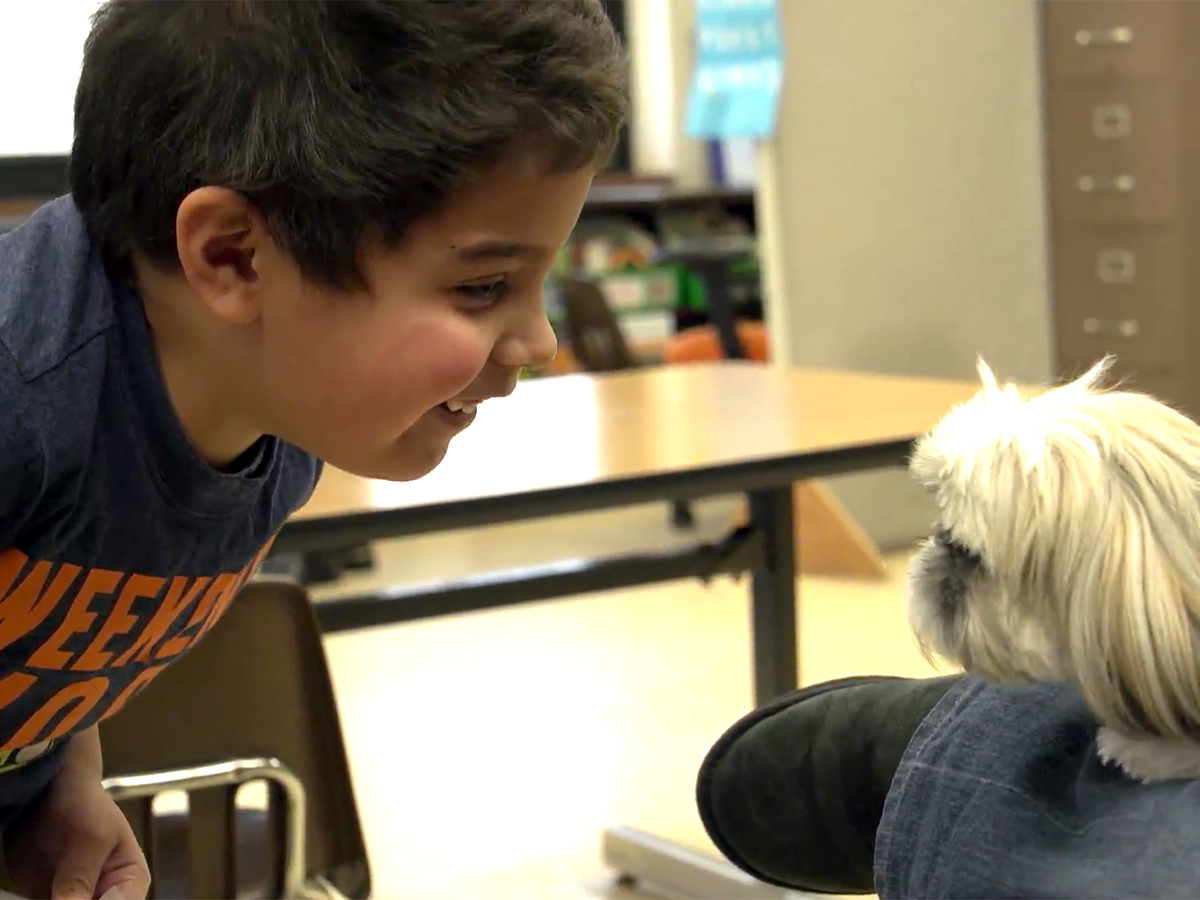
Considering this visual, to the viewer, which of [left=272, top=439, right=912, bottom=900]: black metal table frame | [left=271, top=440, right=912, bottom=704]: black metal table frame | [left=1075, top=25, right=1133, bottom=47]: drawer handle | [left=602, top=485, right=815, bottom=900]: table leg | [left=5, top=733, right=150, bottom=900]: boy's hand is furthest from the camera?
[left=1075, top=25, right=1133, bottom=47]: drawer handle

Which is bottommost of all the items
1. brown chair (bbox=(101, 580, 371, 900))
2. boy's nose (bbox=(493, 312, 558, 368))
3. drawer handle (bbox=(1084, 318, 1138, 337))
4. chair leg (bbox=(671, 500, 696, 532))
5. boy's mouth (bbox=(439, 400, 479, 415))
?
chair leg (bbox=(671, 500, 696, 532))

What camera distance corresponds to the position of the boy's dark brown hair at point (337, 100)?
0.65 m

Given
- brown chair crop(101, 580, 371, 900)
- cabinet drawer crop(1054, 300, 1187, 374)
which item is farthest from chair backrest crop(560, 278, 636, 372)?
brown chair crop(101, 580, 371, 900)

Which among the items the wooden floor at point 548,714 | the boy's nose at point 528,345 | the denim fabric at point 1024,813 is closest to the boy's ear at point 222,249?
the boy's nose at point 528,345

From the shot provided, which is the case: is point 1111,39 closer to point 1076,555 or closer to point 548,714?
point 548,714

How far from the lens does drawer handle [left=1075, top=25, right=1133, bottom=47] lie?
346 cm

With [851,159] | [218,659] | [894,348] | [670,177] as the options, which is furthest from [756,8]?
[218,659]

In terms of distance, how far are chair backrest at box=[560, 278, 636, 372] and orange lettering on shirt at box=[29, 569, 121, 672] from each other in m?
3.09

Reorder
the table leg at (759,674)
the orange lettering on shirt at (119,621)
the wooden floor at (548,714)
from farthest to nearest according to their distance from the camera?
the wooden floor at (548,714) → the table leg at (759,674) → the orange lettering on shirt at (119,621)

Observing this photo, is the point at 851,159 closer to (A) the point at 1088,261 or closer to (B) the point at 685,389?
(A) the point at 1088,261

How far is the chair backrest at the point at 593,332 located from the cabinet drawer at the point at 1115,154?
1094mm

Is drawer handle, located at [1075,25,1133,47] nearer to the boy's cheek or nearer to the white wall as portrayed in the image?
the white wall

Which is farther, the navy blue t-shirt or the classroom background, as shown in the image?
the classroom background

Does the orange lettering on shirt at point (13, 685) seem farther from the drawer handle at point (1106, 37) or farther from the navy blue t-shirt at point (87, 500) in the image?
the drawer handle at point (1106, 37)
